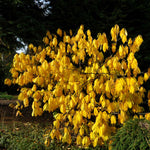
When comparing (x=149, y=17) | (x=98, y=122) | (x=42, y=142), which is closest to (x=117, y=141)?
(x=98, y=122)

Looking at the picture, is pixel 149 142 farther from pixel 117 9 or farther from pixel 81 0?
pixel 81 0

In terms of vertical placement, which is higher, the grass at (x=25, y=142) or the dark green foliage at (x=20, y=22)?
the dark green foliage at (x=20, y=22)

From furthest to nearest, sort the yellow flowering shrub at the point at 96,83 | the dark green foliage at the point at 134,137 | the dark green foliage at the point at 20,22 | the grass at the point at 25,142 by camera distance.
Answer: the grass at the point at 25,142
the dark green foliage at the point at 20,22
the yellow flowering shrub at the point at 96,83
the dark green foliage at the point at 134,137

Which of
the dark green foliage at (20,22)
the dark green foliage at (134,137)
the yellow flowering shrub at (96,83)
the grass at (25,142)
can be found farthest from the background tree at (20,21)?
the dark green foliage at (134,137)

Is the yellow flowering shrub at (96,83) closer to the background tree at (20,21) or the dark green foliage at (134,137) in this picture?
the background tree at (20,21)

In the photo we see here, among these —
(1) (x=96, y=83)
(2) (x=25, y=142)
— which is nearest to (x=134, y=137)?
(1) (x=96, y=83)

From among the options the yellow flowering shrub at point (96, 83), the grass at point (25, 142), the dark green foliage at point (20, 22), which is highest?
the dark green foliage at point (20, 22)

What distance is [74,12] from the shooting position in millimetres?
4211

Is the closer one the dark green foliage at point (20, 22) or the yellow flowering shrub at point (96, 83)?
the yellow flowering shrub at point (96, 83)

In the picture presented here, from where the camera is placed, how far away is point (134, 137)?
2320mm

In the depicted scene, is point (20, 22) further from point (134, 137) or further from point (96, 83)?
point (134, 137)

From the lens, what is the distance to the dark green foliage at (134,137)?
2.23 metres

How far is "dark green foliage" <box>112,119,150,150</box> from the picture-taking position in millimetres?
2230

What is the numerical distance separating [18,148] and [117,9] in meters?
3.72
